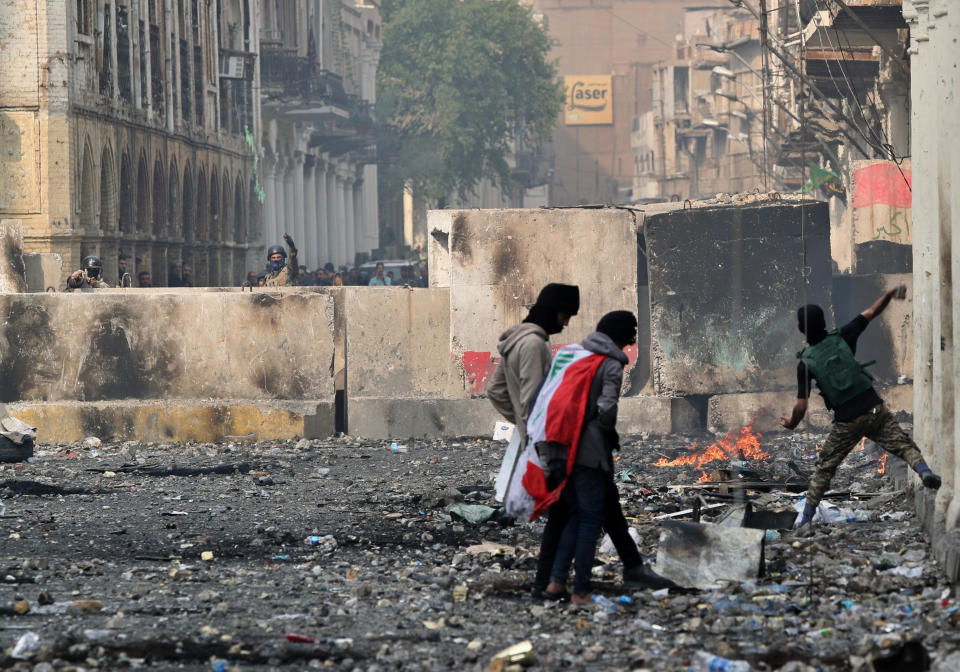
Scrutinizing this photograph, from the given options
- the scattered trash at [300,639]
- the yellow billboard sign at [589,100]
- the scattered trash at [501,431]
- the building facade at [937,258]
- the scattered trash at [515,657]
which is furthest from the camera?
the yellow billboard sign at [589,100]

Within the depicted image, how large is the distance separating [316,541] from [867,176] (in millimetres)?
14071

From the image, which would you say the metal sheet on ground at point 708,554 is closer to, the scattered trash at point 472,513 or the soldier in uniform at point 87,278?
the scattered trash at point 472,513

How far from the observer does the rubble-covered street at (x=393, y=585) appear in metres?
6.15

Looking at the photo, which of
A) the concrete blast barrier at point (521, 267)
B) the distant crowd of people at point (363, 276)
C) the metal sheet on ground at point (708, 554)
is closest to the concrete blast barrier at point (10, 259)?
the concrete blast barrier at point (521, 267)

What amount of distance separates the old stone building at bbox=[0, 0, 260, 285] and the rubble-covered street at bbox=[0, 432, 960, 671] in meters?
12.7

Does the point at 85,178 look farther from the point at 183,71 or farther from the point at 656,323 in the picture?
the point at 656,323

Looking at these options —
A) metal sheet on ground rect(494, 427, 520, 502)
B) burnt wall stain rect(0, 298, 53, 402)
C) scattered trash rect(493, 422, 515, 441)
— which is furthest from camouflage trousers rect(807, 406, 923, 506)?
burnt wall stain rect(0, 298, 53, 402)

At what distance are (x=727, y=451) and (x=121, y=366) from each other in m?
5.55

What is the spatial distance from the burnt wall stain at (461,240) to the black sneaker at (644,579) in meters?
7.30

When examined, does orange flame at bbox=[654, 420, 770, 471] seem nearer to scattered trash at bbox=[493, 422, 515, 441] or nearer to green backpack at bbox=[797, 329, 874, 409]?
scattered trash at bbox=[493, 422, 515, 441]

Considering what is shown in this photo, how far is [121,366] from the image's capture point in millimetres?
14062

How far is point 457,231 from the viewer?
14.4 meters

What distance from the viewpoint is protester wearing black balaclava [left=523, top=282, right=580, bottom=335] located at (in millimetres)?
7398

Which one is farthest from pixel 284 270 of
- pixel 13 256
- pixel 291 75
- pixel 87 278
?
pixel 291 75
